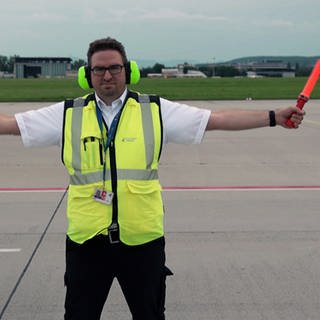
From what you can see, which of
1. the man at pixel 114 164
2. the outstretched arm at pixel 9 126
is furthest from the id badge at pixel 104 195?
the outstretched arm at pixel 9 126

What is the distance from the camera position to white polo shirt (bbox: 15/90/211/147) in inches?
104

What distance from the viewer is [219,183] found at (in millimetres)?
8250

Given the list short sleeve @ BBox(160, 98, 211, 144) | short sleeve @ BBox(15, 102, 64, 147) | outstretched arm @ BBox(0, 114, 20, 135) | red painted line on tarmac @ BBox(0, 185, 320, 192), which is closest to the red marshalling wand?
short sleeve @ BBox(160, 98, 211, 144)

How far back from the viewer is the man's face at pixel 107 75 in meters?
2.55

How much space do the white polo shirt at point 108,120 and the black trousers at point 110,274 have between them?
1.73ft

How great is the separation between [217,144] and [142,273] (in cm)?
1046

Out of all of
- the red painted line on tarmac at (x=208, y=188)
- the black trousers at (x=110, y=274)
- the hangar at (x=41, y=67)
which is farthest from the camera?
the hangar at (x=41, y=67)

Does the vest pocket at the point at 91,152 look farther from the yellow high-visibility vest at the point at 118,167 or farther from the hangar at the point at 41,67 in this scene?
the hangar at the point at 41,67

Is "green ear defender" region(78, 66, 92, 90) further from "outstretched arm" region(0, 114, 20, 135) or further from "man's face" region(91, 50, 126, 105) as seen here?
"outstretched arm" region(0, 114, 20, 135)

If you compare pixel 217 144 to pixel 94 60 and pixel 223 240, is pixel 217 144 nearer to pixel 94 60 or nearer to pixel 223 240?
pixel 223 240

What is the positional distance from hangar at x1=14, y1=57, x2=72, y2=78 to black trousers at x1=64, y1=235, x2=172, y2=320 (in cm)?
16719

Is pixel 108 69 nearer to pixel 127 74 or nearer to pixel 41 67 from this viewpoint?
pixel 127 74

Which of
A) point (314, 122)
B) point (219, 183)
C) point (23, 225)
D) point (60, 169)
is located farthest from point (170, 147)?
point (314, 122)

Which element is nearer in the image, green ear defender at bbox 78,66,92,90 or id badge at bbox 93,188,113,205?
id badge at bbox 93,188,113,205
